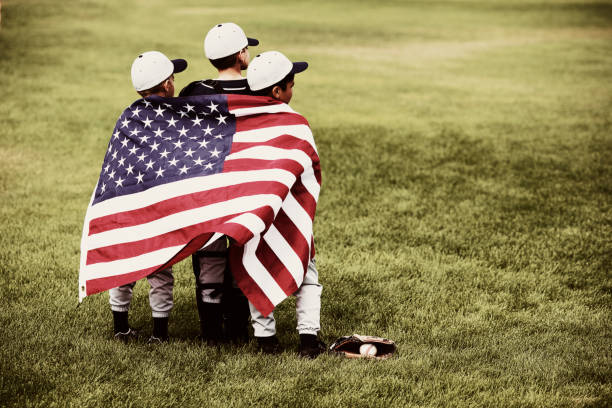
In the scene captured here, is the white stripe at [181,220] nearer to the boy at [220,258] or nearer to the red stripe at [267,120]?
the boy at [220,258]

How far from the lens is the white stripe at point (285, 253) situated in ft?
14.4

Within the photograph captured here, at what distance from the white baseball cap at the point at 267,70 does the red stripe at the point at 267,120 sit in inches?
7.7

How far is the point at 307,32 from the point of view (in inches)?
934

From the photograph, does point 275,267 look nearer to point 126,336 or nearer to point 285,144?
point 285,144

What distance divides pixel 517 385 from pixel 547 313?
5.54ft

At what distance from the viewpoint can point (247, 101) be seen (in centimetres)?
446

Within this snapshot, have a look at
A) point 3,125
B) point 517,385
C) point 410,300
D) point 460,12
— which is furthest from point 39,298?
point 460,12

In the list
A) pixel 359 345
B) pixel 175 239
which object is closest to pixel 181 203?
pixel 175 239

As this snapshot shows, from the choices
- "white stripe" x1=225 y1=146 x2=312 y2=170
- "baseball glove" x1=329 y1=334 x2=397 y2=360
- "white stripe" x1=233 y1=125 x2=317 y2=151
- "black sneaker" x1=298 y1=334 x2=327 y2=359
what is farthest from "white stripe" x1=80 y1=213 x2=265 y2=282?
"baseball glove" x1=329 y1=334 x2=397 y2=360

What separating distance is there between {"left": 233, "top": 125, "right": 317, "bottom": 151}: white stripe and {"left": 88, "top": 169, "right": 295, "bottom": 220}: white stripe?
251mm

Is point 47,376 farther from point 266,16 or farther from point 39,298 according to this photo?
point 266,16

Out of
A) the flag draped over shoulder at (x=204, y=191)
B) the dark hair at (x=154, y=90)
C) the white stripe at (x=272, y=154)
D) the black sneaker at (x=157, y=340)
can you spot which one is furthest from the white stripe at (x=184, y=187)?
the black sneaker at (x=157, y=340)

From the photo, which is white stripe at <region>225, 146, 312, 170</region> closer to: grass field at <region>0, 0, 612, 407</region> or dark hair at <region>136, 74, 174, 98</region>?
dark hair at <region>136, 74, 174, 98</region>

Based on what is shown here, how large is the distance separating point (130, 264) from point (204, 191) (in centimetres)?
65
